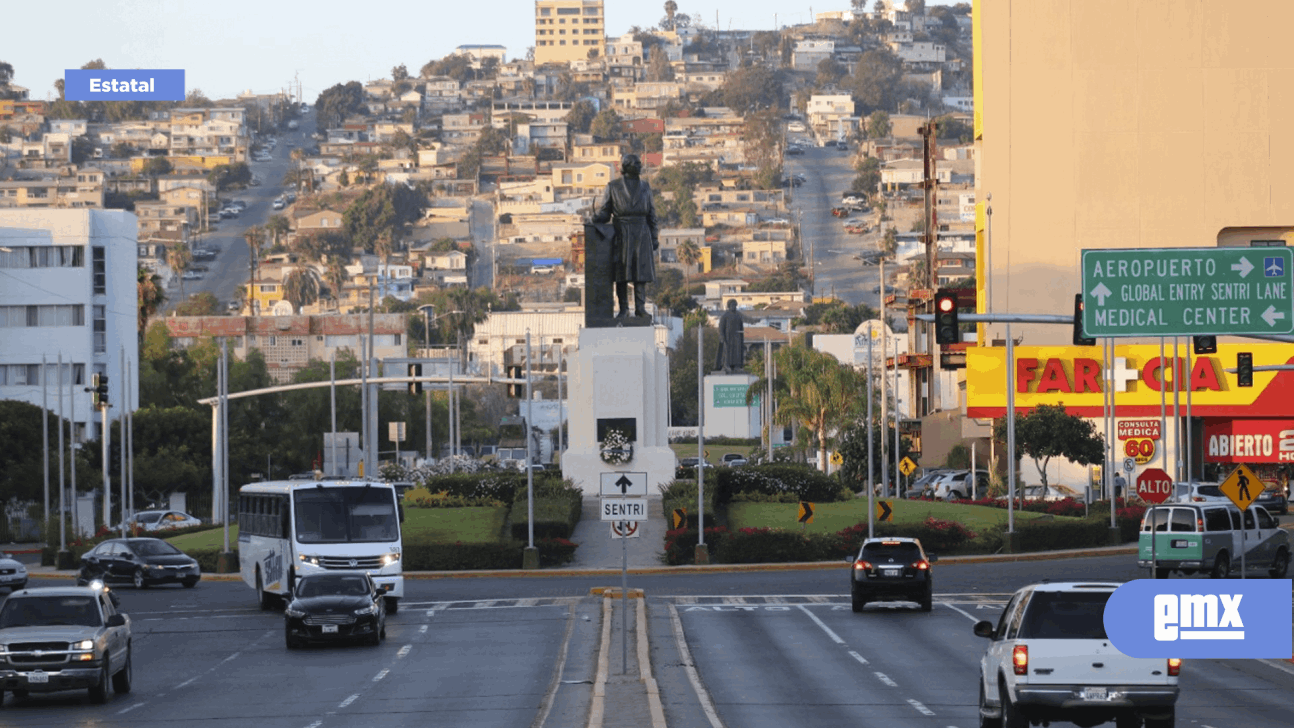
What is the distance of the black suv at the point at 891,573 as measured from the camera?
39375 mm

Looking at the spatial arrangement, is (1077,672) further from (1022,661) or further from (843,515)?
(843,515)

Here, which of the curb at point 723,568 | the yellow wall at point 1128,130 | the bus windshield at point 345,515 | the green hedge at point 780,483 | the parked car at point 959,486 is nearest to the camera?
the bus windshield at point 345,515

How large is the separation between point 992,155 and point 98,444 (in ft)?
157

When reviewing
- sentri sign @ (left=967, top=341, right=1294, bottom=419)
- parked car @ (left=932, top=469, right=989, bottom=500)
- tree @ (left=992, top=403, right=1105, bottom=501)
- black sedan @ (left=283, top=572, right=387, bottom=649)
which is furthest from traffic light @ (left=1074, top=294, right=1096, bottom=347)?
sentri sign @ (left=967, top=341, right=1294, bottom=419)

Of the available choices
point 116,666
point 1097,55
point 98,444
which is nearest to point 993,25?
point 1097,55

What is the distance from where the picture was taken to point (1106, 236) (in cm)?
9544

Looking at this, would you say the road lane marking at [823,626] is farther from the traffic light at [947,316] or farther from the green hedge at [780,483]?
the green hedge at [780,483]

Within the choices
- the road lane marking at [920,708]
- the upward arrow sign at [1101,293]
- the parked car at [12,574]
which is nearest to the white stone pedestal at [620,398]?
the parked car at [12,574]

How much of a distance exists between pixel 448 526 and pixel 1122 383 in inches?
1514

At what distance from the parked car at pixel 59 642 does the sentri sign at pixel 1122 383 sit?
6310cm

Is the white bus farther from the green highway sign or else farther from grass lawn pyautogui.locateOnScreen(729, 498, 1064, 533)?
grass lawn pyautogui.locateOnScreen(729, 498, 1064, 533)

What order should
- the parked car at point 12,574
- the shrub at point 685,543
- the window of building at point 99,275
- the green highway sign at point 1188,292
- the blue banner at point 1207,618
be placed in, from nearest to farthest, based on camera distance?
the blue banner at point 1207,618 → the green highway sign at point 1188,292 → the parked car at point 12,574 → the shrub at point 685,543 → the window of building at point 99,275

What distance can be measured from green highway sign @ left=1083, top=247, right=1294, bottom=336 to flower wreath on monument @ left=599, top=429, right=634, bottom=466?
32609 mm

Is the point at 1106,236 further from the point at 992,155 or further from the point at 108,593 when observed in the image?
the point at 108,593
